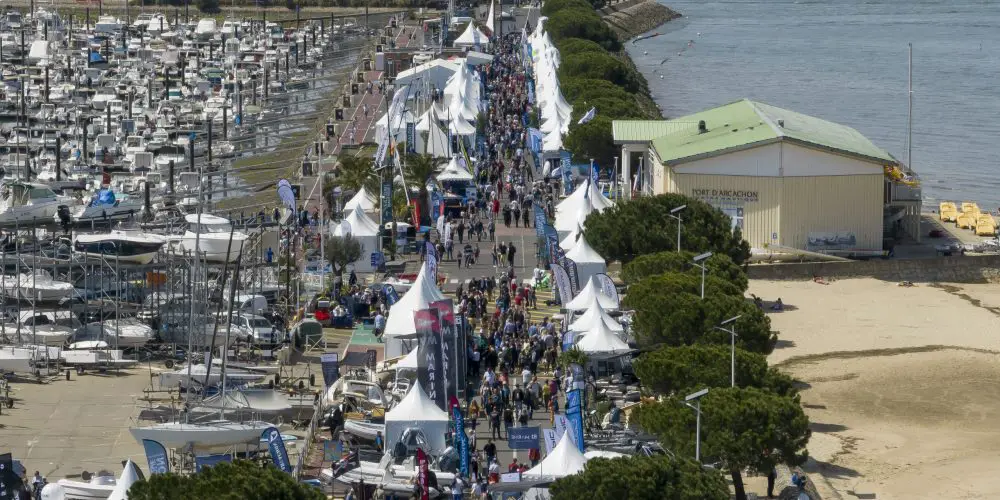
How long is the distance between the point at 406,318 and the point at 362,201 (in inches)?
734

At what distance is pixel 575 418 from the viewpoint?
3897 centimetres

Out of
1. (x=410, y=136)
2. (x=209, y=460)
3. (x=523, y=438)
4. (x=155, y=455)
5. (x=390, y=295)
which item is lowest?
(x=209, y=460)

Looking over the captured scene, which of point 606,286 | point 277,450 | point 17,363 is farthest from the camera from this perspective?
point 606,286

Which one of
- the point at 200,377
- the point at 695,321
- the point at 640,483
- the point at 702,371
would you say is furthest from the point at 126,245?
the point at 640,483

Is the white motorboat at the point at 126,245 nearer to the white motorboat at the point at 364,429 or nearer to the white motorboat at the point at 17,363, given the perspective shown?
the white motorboat at the point at 17,363

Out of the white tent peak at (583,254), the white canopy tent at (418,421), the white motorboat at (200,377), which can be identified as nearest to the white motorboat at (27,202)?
the white tent peak at (583,254)

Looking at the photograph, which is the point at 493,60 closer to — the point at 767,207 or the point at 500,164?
the point at 500,164

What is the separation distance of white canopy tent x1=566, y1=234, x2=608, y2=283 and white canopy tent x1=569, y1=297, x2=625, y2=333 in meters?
7.00

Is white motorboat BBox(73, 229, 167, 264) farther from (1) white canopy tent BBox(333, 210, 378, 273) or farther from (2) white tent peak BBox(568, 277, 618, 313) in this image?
(2) white tent peak BBox(568, 277, 618, 313)

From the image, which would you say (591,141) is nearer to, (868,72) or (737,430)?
(737,430)

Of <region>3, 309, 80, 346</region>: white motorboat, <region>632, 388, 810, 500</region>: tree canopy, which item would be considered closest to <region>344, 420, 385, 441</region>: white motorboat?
<region>632, 388, 810, 500</region>: tree canopy

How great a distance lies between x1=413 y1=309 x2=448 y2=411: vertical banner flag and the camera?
140 feet

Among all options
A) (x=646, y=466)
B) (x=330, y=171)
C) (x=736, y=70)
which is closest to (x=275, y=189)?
(x=330, y=171)

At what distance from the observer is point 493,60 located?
369 ft
